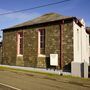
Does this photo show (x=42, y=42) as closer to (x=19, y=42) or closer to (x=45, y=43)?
(x=45, y=43)

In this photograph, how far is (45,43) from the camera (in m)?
22.5

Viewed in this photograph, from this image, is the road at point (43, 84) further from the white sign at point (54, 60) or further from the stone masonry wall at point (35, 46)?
the stone masonry wall at point (35, 46)

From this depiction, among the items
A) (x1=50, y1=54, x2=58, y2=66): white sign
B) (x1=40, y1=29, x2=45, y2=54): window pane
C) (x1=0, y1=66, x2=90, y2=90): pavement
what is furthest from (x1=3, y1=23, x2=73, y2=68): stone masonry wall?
(x1=0, y1=66, x2=90, y2=90): pavement

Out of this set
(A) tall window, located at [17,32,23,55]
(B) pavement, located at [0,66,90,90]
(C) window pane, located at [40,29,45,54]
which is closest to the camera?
(B) pavement, located at [0,66,90,90]

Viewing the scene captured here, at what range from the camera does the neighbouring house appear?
816 inches

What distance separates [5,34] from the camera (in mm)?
28094

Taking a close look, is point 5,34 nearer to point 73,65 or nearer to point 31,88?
point 73,65

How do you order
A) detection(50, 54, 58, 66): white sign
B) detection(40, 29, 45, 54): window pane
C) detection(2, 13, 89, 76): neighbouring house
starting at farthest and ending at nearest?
detection(40, 29, 45, 54): window pane
detection(50, 54, 58, 66): white sign
detection(2, 13, 89, 76): neighbouring house

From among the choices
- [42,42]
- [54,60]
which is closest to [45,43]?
[42,42]

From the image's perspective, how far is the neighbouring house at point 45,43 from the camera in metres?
20.7

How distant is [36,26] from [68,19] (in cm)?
438

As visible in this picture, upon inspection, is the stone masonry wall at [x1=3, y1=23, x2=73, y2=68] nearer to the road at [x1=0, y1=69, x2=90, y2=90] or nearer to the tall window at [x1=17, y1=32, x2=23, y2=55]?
the tall window at [x1=17, y1=32, x2=23, y2=55]

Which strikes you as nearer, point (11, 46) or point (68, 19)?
point (68, 19)

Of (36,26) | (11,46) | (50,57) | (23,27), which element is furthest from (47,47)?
(11,46)
